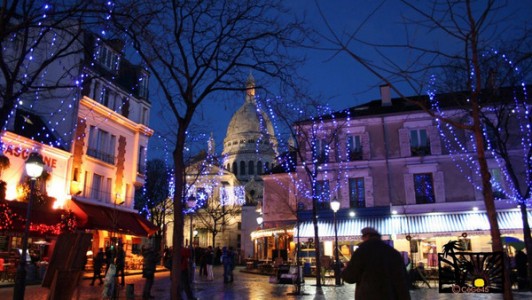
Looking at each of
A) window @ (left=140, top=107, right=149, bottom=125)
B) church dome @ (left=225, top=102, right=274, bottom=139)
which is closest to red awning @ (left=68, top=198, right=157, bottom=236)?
window @ (left=140, top=107, right=149, bottom=125)

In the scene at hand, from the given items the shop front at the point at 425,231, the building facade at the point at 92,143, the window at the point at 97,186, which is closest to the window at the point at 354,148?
the shop front at the point at 425,231

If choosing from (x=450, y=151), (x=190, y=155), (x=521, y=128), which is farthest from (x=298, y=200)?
(x=521, y=128)

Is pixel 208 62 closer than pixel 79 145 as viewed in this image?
Yes

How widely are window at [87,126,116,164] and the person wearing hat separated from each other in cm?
2581

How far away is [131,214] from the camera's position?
3161 cm

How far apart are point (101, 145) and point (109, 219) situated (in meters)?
5.03

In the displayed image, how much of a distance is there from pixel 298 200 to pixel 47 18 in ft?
75.6

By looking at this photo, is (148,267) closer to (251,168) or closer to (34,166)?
(34,166)

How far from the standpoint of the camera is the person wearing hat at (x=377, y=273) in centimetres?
509

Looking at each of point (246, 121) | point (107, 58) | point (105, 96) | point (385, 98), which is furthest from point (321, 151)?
point (246, 121)

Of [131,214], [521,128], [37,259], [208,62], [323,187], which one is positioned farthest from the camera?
[131,214]

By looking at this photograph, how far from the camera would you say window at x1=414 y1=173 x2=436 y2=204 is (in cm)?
2658

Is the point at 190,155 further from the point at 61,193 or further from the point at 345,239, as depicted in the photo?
the point at 345,239

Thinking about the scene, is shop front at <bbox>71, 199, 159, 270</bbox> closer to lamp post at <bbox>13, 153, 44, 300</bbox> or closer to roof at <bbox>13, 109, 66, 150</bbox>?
roof at <bbox>13, 109, 66, 150</bbox>
